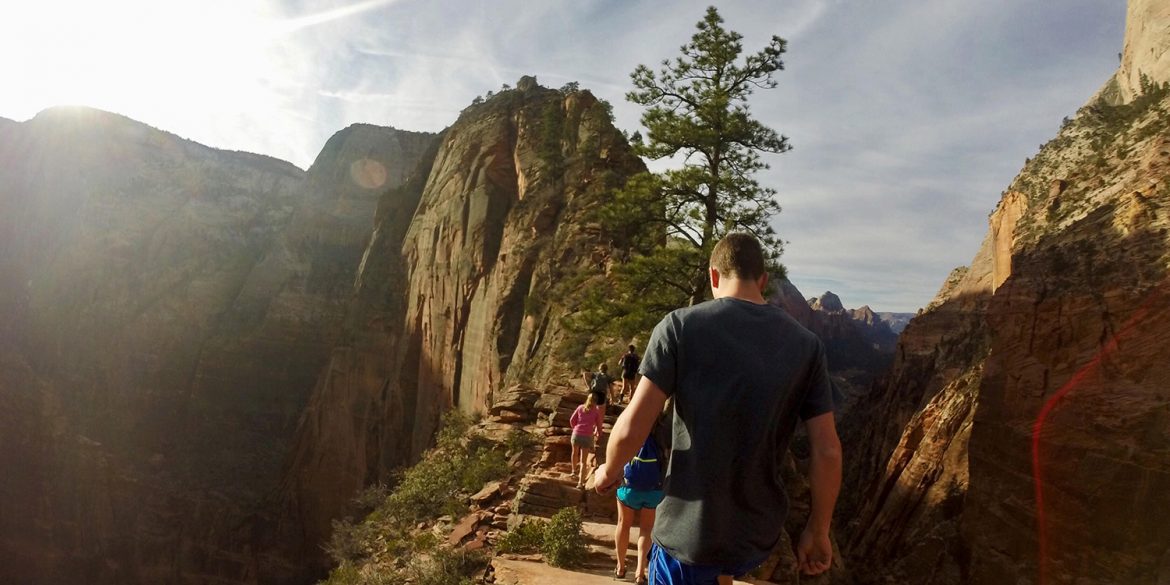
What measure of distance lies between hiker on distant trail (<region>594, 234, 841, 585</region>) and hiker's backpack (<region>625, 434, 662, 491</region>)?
2155 millimetres

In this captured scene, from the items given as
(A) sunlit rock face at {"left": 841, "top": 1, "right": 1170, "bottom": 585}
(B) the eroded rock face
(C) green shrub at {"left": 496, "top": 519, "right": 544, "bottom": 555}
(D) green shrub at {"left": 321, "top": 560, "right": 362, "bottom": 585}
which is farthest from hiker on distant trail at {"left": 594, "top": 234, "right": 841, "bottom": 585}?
(B) the eroded rock face

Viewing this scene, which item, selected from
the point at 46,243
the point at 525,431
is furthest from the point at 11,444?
the point at 525,431

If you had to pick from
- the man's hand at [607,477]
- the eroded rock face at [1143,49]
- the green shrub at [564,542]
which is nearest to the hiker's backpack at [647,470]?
the man's hand at [607,477]

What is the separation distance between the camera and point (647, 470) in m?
5.09

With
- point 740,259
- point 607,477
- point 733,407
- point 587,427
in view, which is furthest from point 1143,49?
point 607,477

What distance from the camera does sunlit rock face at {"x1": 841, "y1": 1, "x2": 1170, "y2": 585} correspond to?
45.6ft

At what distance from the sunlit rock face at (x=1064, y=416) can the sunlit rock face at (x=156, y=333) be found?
129ft

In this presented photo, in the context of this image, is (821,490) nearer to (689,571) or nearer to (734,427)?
(734,427)

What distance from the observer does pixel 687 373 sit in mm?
2844

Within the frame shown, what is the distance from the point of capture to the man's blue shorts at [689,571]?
2850 mm

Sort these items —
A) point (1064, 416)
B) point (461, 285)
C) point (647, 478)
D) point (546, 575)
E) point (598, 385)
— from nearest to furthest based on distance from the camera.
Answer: point (647, 478), point (546, 575), point (598, 385), point (1064, 416), point (461, 285)

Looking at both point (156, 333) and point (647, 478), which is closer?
point (647, 478)

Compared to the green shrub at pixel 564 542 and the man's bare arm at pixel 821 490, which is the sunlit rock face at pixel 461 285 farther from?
the man's bare arm at pixel 821 490

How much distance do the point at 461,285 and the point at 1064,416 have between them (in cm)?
2771
